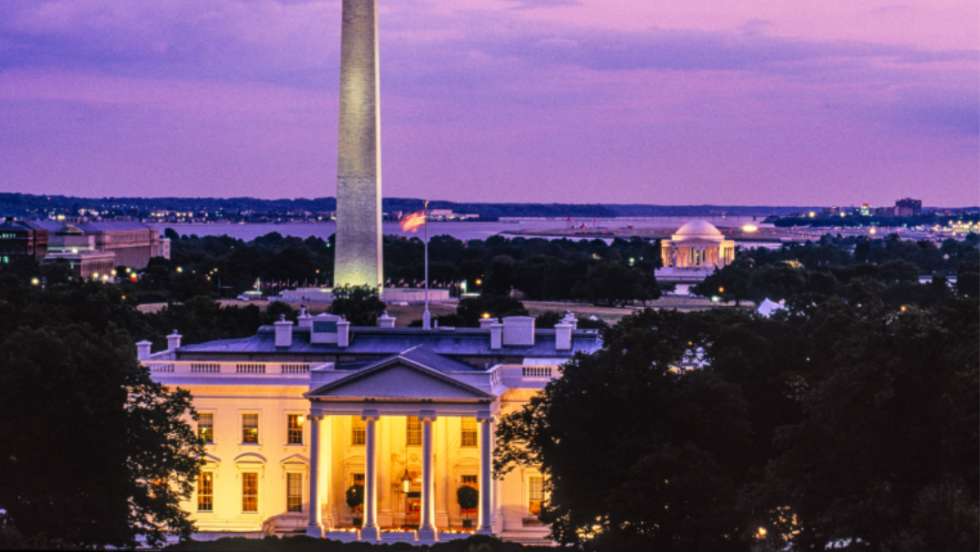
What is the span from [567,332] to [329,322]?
34.5ft

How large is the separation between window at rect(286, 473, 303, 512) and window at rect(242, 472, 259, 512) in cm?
Answer: 123

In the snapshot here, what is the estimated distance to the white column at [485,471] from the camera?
52.5 metres

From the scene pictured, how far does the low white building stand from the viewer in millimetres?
52875

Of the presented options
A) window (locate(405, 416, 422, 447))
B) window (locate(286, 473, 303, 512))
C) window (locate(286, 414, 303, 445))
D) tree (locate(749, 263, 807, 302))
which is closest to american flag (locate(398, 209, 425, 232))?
window (locate(405, 416, 422, 447))

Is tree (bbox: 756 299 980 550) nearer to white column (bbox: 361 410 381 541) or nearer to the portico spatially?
the portico

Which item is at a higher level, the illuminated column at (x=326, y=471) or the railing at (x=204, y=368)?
the railing at (x=204, y=368)

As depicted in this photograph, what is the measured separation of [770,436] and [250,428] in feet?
70.1

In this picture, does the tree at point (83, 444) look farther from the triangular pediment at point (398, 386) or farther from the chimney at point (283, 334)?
the chimney at point (283, 334)

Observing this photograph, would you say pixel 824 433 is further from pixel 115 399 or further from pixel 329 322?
pixel 329 322

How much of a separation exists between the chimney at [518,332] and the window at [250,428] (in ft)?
37.6

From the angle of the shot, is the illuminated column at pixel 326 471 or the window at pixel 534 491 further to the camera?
the window at pixel 534 491

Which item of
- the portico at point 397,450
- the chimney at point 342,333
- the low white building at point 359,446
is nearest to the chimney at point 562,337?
the low white building at point 359,446

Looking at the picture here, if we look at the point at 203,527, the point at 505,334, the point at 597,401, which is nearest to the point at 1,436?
the point at 203,527

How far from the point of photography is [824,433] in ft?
120
